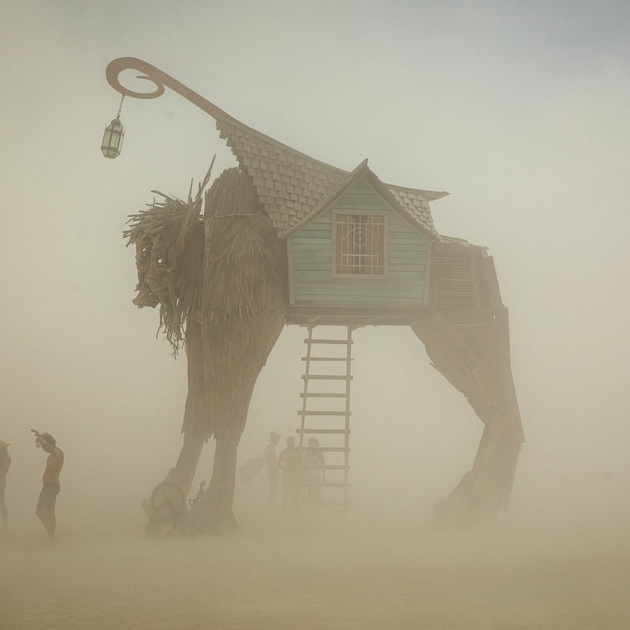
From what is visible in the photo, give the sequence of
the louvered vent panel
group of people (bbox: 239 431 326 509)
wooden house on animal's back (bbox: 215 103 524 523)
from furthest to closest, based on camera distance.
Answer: group of people (bbox: 239 431 326 509), the louvered vent panel, wooden house on animal's back (bbox: 215 103 524 523)

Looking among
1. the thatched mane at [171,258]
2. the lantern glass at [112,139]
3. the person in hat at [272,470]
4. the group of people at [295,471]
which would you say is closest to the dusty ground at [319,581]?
the group of people at [295,471]

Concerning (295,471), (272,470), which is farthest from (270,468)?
(295,471)

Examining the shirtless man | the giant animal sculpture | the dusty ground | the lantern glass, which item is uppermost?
the lantern glass

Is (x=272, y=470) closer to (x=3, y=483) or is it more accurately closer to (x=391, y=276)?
(x=3, y=483)

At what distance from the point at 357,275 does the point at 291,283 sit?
1282 millimetres

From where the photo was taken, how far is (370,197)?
1418 cm

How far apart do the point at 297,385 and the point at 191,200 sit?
2974cm

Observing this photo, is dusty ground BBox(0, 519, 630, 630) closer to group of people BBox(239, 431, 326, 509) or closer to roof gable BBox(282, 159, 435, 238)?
group of people BBox(239, 431, 326, 509)

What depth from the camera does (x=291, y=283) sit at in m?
13.7

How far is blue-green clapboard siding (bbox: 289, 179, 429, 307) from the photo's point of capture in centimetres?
1376

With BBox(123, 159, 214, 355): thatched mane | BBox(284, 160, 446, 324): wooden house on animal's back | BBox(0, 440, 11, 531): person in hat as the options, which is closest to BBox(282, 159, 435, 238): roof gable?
BBox(284, 160, 446, 324): wooden house on animal's back

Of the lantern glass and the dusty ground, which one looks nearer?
the dusty ground

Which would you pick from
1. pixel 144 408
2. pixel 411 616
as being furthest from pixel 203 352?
pixel 144 408

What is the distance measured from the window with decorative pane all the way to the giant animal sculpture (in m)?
0.02
